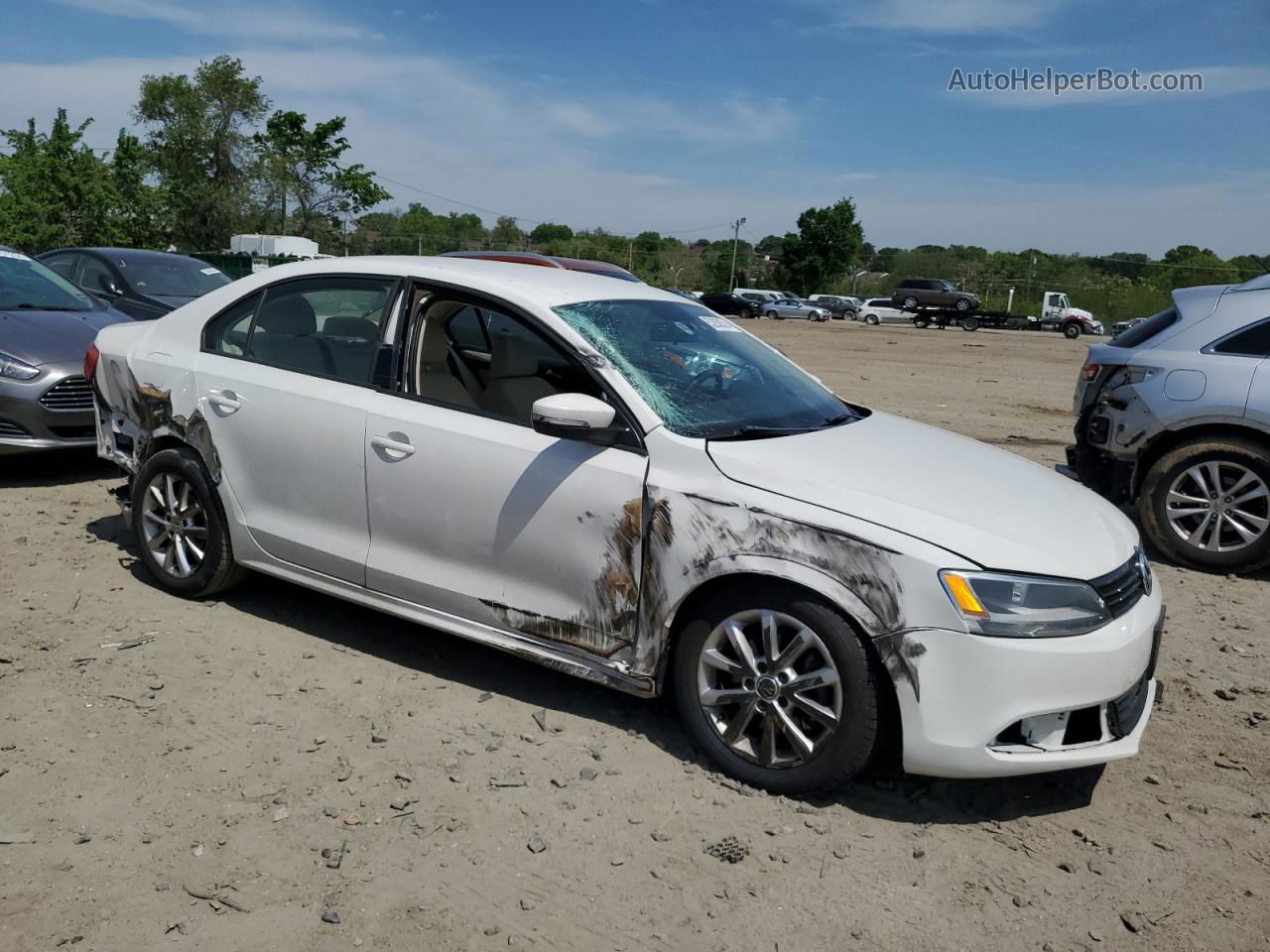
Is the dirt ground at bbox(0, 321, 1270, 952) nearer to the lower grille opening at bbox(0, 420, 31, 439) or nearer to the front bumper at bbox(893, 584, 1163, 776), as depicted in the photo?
the front bumper at bbox(893, 584, 1163, 776)

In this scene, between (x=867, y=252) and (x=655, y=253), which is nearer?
(x=655, y=253)

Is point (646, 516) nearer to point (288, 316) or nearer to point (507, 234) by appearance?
point (288, 316)

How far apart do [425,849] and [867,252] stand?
6054 inches

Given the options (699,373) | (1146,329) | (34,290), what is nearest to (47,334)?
(34,290)

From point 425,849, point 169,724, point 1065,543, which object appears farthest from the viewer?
point 169,724

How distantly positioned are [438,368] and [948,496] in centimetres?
209

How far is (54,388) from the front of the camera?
7.04 meters

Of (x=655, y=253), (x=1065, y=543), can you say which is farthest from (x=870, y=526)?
(x=655, y=253)

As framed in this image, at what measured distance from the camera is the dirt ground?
2.86 m

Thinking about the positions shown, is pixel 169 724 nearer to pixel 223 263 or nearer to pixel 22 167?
pixel 223 263

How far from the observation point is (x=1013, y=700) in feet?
10.3

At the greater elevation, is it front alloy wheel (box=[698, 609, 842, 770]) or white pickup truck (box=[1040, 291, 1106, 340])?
front alloy wheel (box=[698, 609, 842, 770])

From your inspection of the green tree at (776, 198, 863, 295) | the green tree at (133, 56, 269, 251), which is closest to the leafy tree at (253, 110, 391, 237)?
the green tree at (133, 56, 269, 251)

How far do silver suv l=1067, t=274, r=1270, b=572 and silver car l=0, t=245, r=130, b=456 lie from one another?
263 inches
